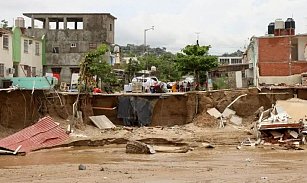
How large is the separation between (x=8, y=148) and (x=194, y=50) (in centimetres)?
2640

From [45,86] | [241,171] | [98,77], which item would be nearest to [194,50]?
[98,77]

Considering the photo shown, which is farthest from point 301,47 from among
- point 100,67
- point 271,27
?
point 100,67

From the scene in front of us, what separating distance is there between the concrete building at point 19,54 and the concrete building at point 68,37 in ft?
6.18

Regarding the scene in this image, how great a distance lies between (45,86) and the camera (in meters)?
37.4

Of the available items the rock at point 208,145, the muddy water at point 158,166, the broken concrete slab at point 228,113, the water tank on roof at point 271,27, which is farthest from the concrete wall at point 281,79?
the muddy water at point 158,166

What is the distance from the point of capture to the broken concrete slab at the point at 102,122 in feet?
120

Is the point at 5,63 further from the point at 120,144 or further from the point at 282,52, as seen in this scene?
the point at 282,52

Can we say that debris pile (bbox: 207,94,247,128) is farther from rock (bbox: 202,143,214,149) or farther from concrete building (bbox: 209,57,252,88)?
concrete building (bbox: 209,57,252,88)

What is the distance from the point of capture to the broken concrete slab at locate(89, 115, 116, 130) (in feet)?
120

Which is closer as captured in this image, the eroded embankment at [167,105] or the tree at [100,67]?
the eroded embankment at [167,105]

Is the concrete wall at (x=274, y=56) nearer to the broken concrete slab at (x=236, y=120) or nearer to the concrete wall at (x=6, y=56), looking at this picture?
the broken concrete slab at (x=236, y=120)

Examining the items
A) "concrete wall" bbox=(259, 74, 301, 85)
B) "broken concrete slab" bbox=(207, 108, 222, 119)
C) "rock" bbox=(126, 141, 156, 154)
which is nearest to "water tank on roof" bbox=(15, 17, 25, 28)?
"concrete wall" bbox=(259, 74, 301, 85)

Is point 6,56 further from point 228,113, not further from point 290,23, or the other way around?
point 290,23

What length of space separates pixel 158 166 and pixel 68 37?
3996 centimetres
